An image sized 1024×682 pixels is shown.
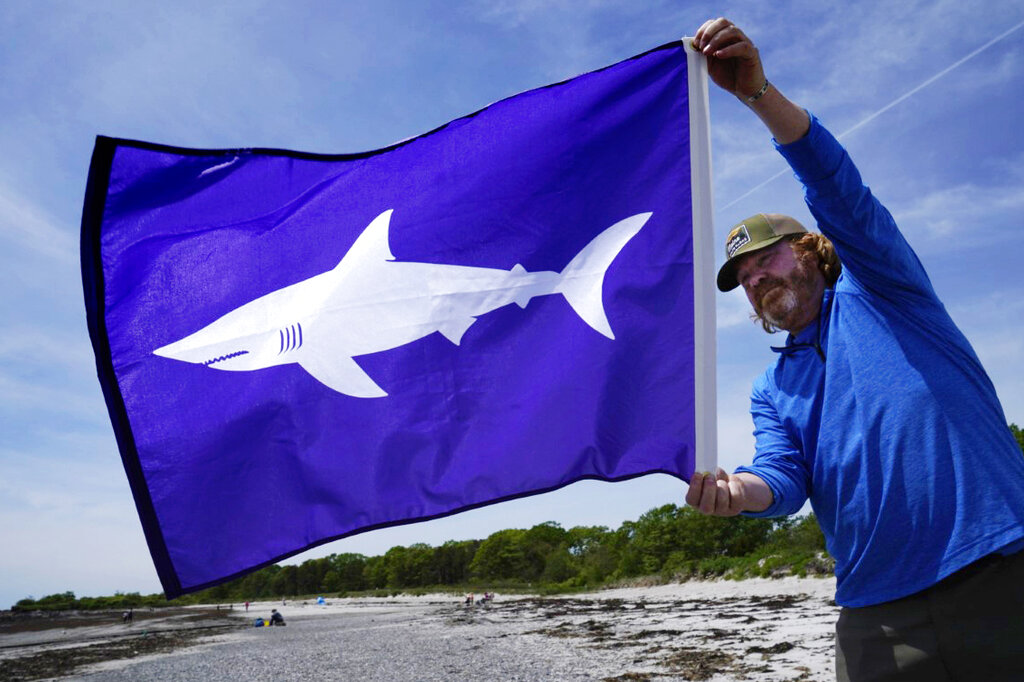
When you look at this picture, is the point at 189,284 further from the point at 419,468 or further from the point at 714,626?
the point at 714,626

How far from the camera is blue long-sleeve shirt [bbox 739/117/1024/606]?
2.23 meters

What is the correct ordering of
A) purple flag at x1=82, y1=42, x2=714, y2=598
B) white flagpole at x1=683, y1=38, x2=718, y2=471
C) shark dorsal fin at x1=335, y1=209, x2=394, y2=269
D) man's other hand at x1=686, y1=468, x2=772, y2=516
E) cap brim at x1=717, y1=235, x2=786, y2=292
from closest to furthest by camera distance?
man's other hand at x1=686, y1=468, x2=772, y2=516 → cap brim at x1=717, y1=235, x2=786, y2=292 → white flagpole at x1=683, y1=38, x2=718, y2=471 → purple flag at x1=82, y1=42, x2=714, y2=598 → shark dorsal fin at x1=335, y1=209, x2=394, y2=269

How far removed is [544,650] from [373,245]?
19.0m

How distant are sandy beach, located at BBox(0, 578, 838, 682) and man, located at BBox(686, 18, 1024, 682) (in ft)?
35.8

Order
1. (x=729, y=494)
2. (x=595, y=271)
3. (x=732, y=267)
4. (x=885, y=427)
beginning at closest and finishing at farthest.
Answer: (x=885, y=427)
(x=729, y=494)
(x=732, y=267)
(x=595, y=271)

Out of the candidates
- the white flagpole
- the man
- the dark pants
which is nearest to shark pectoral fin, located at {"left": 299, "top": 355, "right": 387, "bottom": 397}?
the white flagpole

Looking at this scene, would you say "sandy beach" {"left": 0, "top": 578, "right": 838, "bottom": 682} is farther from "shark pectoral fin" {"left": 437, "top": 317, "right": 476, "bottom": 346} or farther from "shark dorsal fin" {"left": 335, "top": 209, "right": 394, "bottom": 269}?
"shark dorsal fin" {"left": 335, "top": 209, "right": 394, "bottom": 269}

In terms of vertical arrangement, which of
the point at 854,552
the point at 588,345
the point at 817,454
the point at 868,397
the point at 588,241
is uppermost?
the point at 588,241

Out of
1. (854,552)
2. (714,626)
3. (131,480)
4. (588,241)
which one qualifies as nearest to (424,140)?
(588,241)

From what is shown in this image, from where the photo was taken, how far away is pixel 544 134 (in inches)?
141

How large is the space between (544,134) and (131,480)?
2.65 metres

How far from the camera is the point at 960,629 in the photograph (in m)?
2.20

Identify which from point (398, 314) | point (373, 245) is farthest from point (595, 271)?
point (373, 245)

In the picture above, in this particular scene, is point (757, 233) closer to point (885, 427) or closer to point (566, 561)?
point (885, 427)
